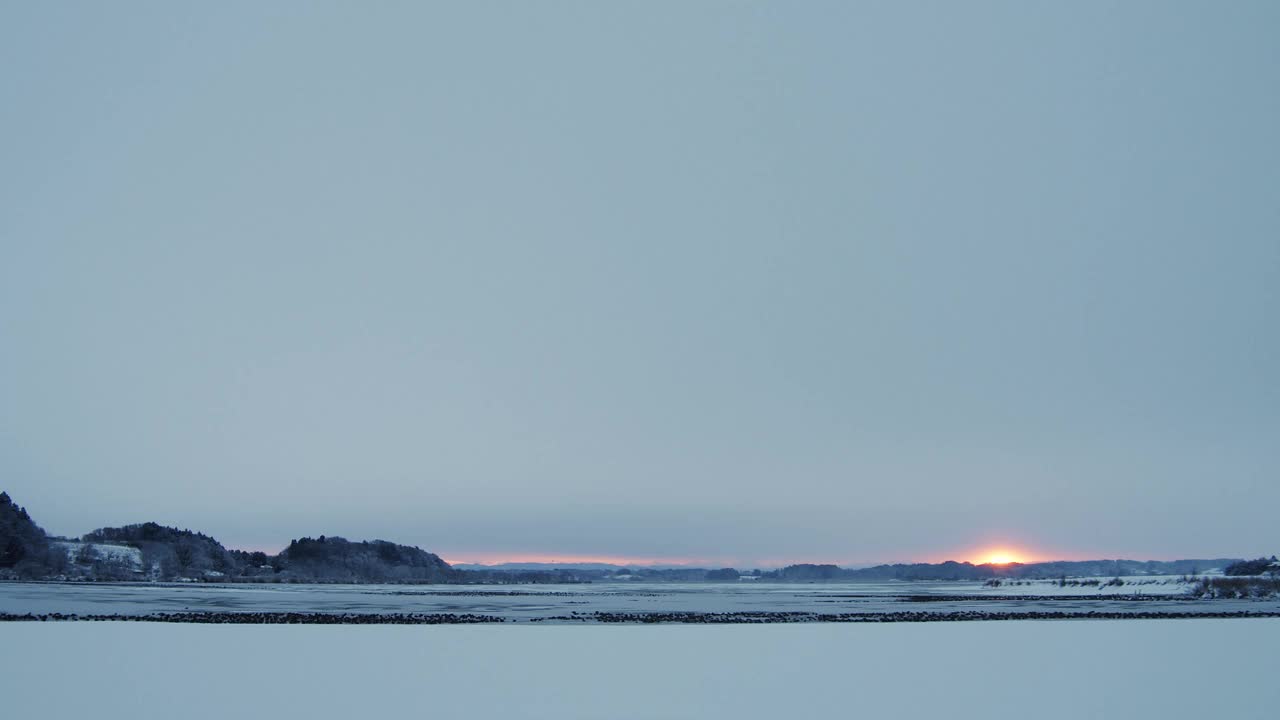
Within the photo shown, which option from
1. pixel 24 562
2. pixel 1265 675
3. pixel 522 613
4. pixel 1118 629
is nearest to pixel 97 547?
pixel 24 562

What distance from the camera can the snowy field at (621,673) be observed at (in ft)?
54.3

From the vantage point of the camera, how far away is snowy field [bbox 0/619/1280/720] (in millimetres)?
16562

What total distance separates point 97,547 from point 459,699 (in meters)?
123

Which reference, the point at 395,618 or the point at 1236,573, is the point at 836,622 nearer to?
the point at 395,618

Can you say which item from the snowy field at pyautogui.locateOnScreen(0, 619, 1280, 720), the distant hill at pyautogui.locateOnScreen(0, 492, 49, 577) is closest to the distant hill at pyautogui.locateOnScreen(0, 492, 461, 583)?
the distant hill at pyautogui.locateOnScreen(0, 492, 49, 577)

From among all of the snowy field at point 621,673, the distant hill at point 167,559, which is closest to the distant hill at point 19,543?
the distant hill at point 167,559

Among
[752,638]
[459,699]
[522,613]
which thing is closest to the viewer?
[459,699]

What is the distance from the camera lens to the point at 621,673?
844 inches

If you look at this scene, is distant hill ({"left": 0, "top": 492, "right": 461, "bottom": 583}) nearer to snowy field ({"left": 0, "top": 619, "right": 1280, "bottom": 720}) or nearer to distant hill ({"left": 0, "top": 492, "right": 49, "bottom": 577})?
distant hill ({"left": 0, "top": 492, "right": 49, "bottom": 577})

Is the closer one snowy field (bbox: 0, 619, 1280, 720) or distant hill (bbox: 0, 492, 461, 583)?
snowy field (bbox: 0, 619, 1280, 720)

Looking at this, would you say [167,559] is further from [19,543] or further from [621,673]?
[621,673]

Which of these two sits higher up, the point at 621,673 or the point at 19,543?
the point at 19,543

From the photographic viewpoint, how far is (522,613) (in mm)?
46719

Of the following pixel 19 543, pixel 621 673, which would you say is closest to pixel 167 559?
pixel 19 543
